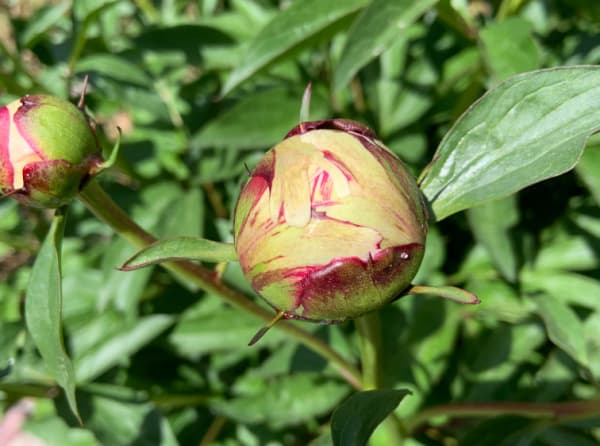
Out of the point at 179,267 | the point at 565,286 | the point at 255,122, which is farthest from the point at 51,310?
the point at 565,286

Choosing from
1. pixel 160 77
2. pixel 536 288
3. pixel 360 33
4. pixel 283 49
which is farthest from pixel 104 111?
pixel 536 288

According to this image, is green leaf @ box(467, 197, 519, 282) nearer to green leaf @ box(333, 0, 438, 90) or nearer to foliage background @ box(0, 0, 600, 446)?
foliage background @ box(0, 0, 600, 446)

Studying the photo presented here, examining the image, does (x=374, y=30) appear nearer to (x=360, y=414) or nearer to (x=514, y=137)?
(x=514, y=137)

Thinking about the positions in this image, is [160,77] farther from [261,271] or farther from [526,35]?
[261,271]

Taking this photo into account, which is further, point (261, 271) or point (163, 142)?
point (163, 142)

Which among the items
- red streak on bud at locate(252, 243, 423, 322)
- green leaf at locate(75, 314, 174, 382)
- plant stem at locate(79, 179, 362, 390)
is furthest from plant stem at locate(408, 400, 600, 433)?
red streak on bud at locate(252, 243, 423, 322)

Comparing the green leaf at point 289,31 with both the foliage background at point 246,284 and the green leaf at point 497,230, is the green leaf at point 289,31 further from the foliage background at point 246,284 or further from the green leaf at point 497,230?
the green leaf at point 497,230

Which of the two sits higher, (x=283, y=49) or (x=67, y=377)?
(x=283, y=49)
